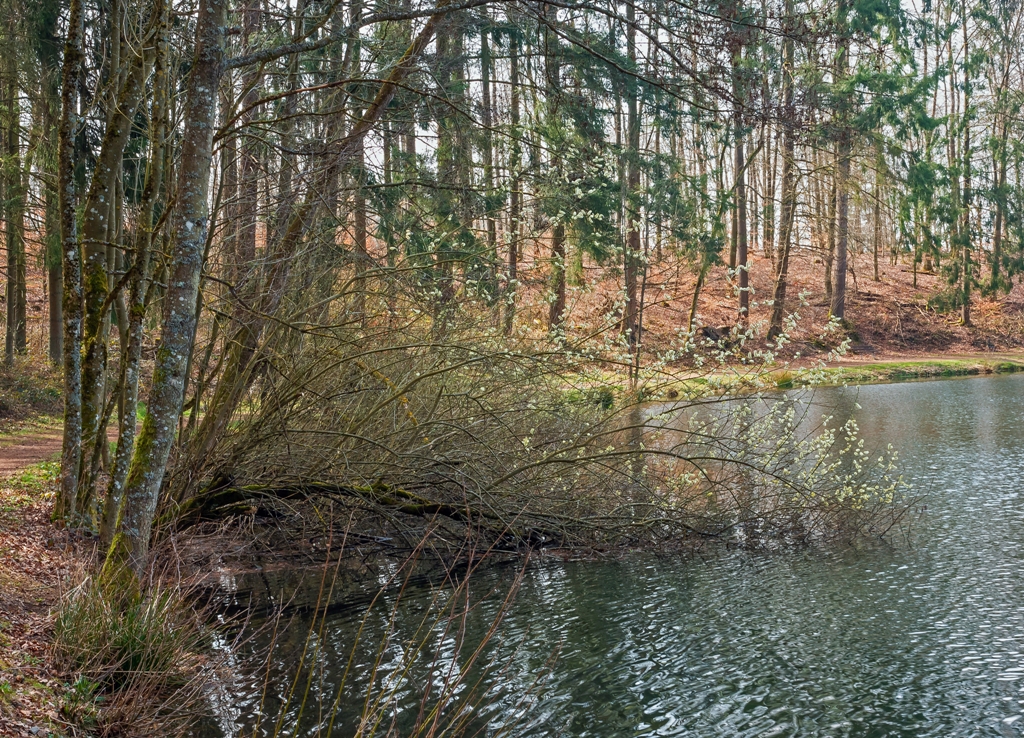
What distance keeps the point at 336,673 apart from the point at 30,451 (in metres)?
8.33

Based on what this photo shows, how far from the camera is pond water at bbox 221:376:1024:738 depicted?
18.6ft

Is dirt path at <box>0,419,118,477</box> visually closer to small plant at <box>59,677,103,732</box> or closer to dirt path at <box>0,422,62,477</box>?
dirt path at <box>0,422,62,477</box>

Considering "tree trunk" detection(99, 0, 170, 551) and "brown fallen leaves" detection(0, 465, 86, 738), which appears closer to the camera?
"brown fallen leaves" detection(0, 465, 86, 738)

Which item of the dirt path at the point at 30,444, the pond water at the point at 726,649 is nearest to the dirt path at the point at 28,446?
the dirt path at the point at 30,444

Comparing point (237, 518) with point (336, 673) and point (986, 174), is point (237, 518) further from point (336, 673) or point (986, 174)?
point (986, 174)

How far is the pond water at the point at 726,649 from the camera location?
5656 mm

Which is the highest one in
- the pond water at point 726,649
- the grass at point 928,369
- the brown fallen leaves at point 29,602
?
the brown fallen leaves at point 29,602

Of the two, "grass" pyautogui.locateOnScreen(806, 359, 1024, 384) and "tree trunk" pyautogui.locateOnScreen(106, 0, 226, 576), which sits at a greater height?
"tree trunk" pyautogui.locateOnScreen(106, 0, 226, 576)

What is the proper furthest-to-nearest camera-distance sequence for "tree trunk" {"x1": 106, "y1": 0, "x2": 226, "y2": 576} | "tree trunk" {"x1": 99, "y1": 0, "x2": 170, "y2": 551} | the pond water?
1. "tree trunk" {"x1": 99, "y1": 0, "x2": 170, "y2": 551}
2. "tree trunk" {"x1": 106, "y1": 0, "x2": 226, "y2": 576}
3. the pond water

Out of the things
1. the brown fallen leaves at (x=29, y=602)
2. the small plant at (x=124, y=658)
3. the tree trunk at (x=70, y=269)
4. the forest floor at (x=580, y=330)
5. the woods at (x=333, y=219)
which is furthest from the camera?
the tree trunk at (x=70, y=269)

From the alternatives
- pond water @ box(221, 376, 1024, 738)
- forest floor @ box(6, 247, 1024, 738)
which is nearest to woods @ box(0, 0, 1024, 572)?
forest floor @ box(6, 247, 1024, 738)

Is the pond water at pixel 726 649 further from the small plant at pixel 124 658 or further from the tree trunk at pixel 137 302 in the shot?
the tree trunk at pixel 137 302

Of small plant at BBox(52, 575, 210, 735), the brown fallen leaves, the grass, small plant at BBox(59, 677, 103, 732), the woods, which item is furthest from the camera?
the grass

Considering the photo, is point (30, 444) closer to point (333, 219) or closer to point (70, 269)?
point (70, 269)
